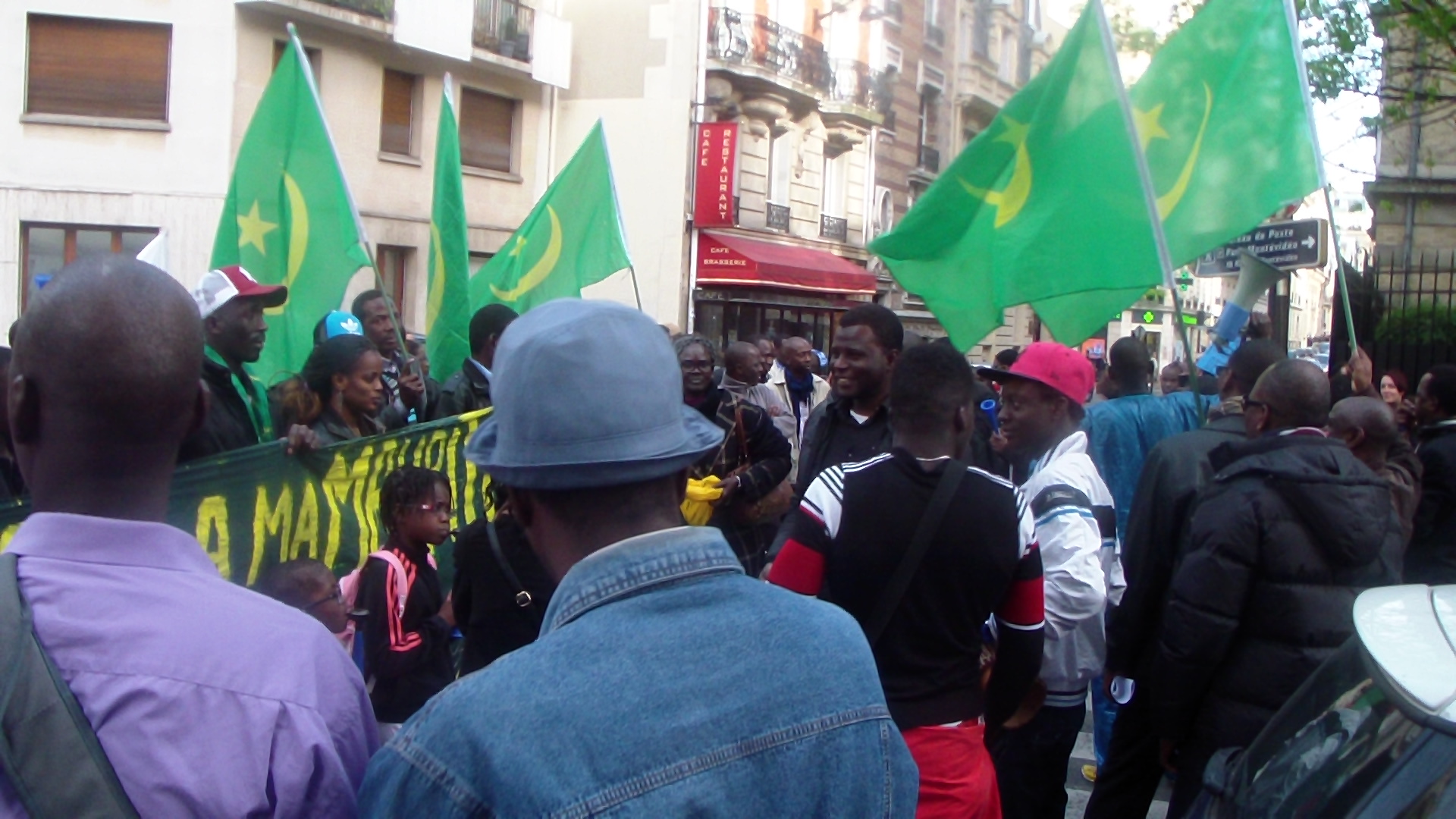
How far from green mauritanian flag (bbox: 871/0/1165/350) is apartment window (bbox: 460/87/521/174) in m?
18.2

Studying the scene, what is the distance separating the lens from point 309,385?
5219 mm

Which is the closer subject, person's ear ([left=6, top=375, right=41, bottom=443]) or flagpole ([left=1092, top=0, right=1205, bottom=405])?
person's ear ([left=6, top=375, right=41, bottom=443])

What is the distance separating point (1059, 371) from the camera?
4.27 metres

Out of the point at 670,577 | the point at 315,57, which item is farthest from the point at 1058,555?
the point at 315,57

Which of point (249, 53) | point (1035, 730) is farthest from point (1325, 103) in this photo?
point (249, 53)

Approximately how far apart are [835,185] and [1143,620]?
28.0 meters

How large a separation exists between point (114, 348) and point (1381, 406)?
492 centimetres

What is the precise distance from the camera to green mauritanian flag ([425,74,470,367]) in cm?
739

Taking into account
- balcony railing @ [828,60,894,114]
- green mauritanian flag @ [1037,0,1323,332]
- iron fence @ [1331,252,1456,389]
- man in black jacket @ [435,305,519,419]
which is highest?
balcony railing @ [828,60,894,114]

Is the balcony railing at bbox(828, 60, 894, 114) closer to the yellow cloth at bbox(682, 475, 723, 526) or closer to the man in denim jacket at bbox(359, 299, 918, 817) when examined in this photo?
the yellow cloth at bbox(682, 475, 723, 526)

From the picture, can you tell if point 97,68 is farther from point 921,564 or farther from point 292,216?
point 921,564

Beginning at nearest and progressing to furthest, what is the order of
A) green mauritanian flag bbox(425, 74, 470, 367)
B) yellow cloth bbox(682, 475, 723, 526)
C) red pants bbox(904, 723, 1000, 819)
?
red pants bbox(904, 723, 1000, 819)
yellow cloth bbox(682, 475, 723, 526)
green mauritanian flag bbox(425, 74, 470, 367)

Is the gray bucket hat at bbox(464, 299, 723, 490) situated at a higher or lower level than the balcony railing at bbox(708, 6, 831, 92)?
lower

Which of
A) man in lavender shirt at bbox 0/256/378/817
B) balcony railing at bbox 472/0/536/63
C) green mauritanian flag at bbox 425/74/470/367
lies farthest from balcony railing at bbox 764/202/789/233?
man in lavender shirt at bbox 0/256/378/817
